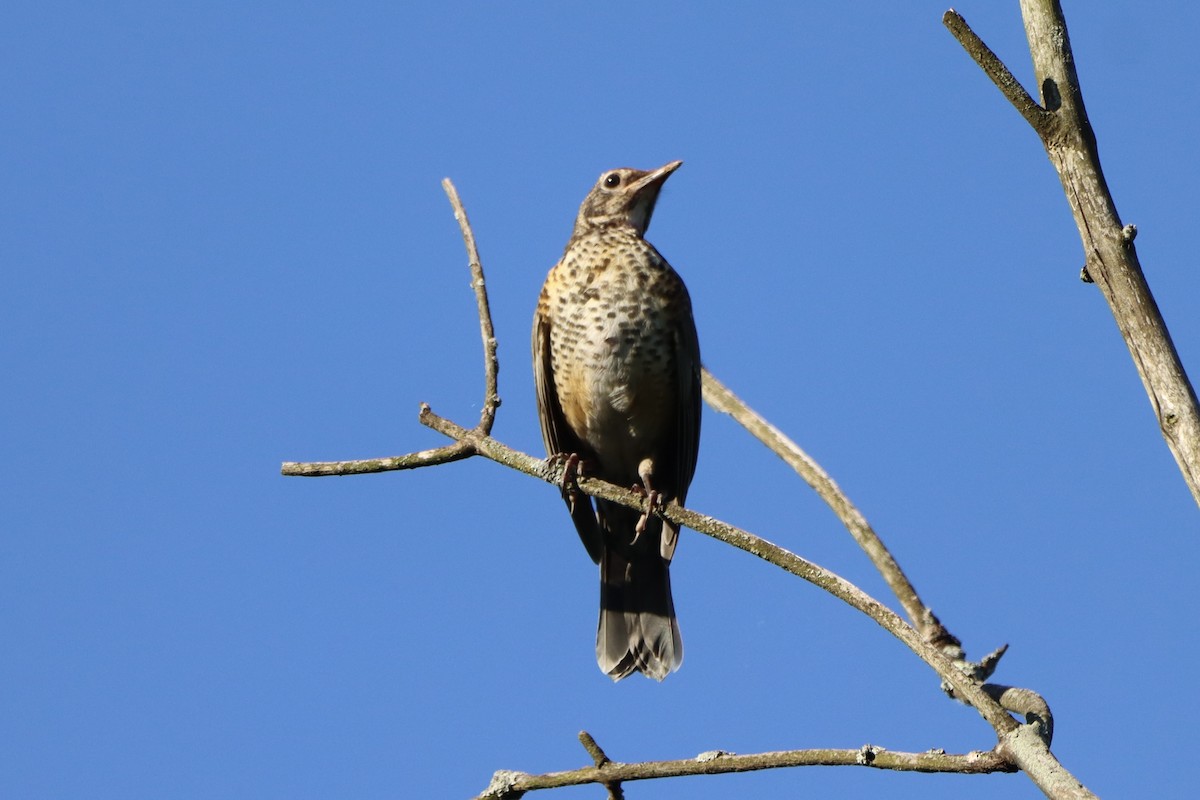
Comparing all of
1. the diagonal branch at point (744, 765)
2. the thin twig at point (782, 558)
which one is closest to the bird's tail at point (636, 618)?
the thin twig at point (782, 558)

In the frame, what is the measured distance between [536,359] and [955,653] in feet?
11.4

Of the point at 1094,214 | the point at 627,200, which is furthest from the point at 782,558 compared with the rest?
the point at 627,200

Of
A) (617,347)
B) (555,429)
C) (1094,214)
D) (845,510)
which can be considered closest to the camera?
(1094,214)

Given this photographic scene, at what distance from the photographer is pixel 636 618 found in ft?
21.6

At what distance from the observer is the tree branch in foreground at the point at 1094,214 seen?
8.64ft

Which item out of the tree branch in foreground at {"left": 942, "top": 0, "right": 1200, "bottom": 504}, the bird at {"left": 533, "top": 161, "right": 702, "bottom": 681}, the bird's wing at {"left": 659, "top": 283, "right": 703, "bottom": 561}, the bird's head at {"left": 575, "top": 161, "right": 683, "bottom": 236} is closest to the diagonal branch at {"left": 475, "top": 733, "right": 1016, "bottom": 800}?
the tree branch in foreground at {"left": 942, "top": 0, "right": 1200, "bottom": 504}

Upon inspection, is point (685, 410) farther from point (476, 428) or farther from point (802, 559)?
point (802, 559)

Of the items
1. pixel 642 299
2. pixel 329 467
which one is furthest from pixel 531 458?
pixel 642 299

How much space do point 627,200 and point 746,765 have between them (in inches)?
178

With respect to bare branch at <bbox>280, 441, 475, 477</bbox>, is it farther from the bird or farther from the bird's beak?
the bird's beak

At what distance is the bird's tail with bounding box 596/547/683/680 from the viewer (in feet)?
21.1

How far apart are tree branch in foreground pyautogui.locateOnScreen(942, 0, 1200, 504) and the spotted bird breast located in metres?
3.18

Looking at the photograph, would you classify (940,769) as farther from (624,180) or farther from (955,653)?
(624,180)

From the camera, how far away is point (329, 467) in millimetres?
4289
